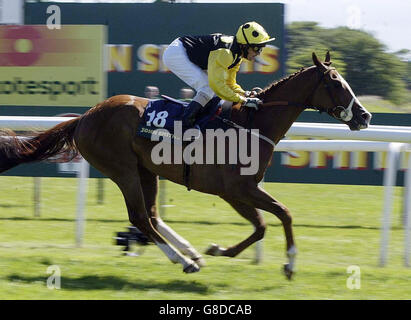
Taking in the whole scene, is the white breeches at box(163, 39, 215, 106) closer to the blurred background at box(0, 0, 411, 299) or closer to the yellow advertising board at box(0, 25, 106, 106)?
the blurred background at box(0, 0, 411, 299)

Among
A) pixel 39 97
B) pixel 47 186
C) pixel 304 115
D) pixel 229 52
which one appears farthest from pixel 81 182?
pixel 39 97

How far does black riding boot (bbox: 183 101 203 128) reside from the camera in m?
5.75

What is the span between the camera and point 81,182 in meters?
6.76

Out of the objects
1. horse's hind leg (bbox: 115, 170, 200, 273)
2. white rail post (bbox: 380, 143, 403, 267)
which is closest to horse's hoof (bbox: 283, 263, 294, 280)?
horse's hind leg (bbox: 115, 170, 200, 273)

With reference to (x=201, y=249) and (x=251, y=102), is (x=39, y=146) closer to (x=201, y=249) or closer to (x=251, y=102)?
(x=201, y=249)

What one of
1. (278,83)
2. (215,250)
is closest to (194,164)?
(215,250)

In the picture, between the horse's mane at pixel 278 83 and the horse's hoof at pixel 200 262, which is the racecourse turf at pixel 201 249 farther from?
the horse's mane at pixel 278 83

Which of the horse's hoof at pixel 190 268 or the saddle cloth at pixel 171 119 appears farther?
the saddle cloth at pixel 171 119

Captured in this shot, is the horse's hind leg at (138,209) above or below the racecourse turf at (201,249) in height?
above

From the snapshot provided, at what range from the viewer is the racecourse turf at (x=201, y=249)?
527cm

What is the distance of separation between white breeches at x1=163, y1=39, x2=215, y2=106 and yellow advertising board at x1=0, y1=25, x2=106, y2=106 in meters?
6.98

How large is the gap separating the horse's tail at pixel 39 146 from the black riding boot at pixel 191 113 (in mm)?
1011

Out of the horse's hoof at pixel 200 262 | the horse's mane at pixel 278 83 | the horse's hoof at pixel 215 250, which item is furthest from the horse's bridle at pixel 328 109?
the horse's hoof at pixel 200 262
